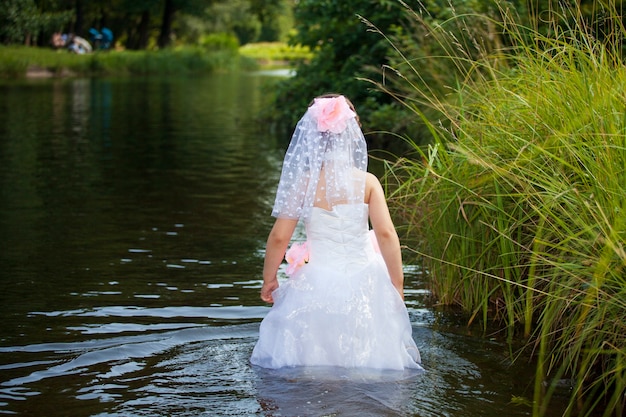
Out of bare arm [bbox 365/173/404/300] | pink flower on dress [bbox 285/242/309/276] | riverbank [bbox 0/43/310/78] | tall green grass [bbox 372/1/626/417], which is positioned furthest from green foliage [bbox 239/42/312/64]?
bare arm [bbox 365/173/404/300]

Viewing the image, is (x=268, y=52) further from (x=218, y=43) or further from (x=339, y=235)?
(x=339, y=235)

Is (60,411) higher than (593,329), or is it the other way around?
(593,329)

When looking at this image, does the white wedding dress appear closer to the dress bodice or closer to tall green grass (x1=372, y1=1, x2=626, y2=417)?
the dress bodice

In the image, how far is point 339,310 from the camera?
5.07m

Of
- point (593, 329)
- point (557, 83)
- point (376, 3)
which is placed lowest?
point (593, 329)

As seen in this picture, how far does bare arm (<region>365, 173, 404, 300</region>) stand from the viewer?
Result: 5.05 metres

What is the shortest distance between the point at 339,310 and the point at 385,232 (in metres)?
0.50

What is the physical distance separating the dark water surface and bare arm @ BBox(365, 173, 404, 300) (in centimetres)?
58

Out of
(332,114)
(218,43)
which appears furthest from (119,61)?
(332,114)

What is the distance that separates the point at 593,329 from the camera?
4457 mm

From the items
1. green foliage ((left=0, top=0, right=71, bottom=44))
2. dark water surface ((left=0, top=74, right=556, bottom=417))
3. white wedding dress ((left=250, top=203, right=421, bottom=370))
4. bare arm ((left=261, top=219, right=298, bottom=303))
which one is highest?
green foliage ((left=0, top=0, right=71, bottom=44))

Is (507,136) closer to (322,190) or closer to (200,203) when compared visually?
(322,190)

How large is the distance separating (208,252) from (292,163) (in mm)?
3662

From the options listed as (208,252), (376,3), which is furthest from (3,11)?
(208,252)
